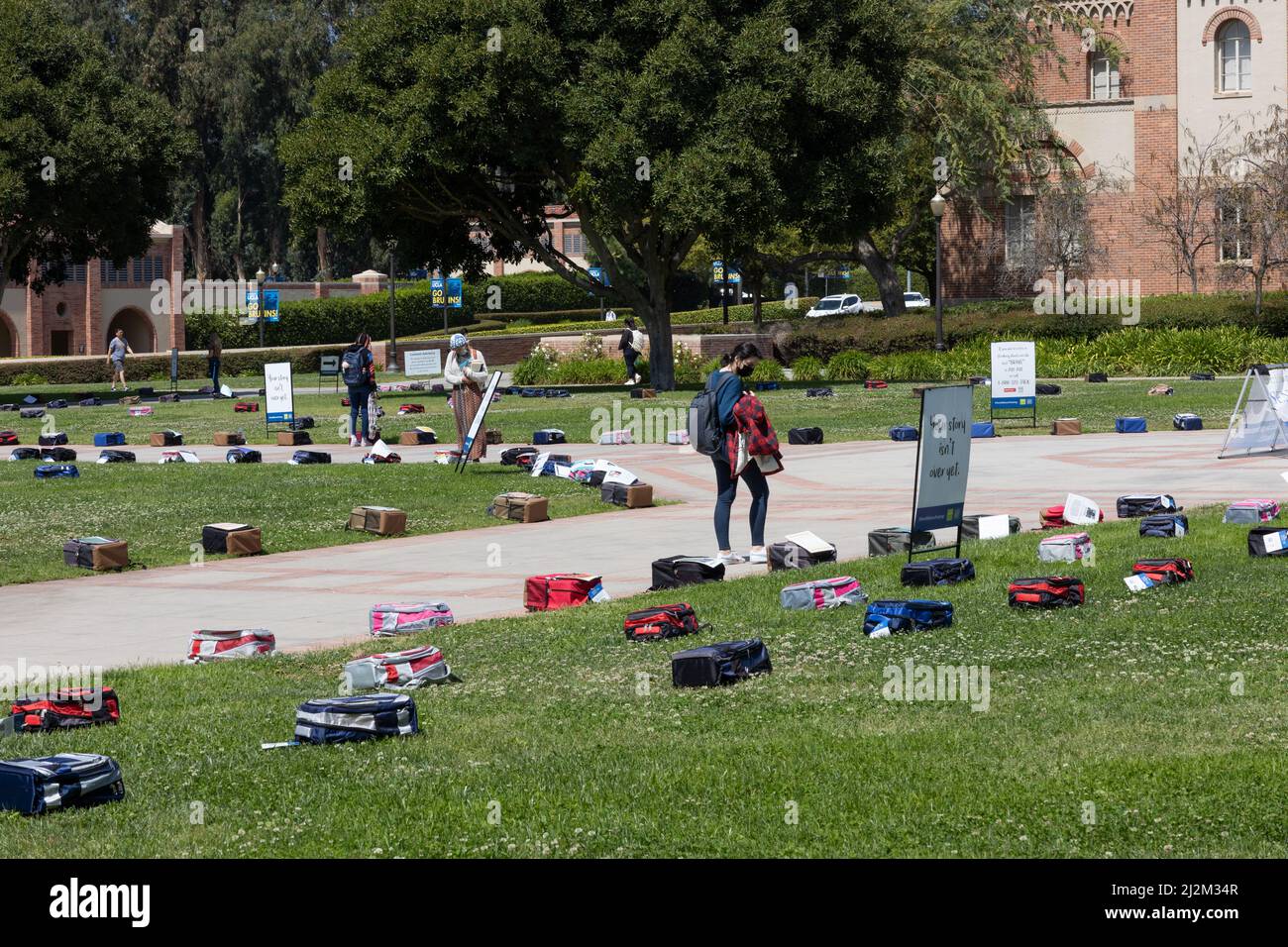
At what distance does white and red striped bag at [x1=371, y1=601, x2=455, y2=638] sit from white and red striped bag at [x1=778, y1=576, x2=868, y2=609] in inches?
96.7

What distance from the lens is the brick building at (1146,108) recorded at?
53.5 m

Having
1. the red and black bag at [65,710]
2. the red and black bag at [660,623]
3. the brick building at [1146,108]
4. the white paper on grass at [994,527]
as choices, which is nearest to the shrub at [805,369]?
the brick building at [1146,108]

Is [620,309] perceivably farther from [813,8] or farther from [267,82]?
[813,8]

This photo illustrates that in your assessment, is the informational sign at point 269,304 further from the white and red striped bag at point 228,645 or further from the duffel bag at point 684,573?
the white and red striped bag at point 228,645

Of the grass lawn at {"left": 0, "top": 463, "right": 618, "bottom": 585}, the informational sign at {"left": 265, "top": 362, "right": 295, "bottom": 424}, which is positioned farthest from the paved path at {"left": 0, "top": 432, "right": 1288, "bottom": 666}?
the informational sign at {"left": 265, "top": 362, "right": 295, "bottom": 424}

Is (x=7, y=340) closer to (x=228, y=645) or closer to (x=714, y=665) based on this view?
(x=228, y=645)

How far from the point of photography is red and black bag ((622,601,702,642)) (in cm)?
1048

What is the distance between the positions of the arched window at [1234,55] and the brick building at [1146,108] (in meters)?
0.03

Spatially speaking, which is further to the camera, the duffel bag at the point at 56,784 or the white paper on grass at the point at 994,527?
the white paper on grass at the point at 994,527

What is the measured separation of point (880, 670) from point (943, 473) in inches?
154

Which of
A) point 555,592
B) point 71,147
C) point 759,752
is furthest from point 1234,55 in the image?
point 759,752

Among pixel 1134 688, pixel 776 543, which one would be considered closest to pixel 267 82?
pixel 776 543

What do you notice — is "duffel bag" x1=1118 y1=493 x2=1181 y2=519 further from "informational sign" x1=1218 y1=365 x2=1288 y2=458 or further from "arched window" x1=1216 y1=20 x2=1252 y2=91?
"arched window" x1=1216 y1=20 x2=1252 y2=91
